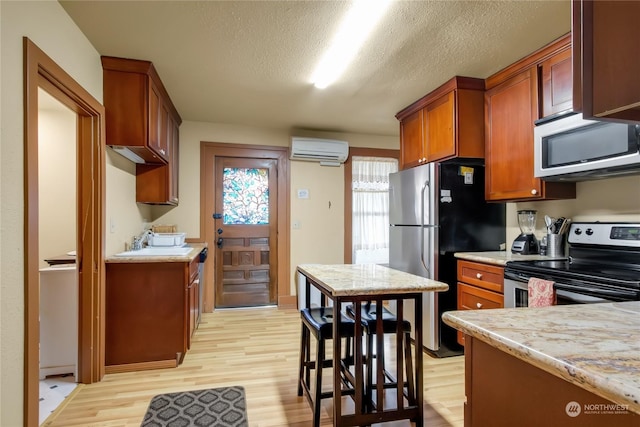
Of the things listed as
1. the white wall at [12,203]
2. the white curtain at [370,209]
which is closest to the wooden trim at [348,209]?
the white curtain at [370,209]

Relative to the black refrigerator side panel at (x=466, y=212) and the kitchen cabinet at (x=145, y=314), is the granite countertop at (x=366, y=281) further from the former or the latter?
the kitchen cabinet at (x=145, y=314)

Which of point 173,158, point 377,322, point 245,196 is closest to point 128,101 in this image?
point 173,158

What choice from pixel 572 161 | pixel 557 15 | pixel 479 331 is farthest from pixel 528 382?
pixel 557 15

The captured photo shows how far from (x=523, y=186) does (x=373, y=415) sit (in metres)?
2.00

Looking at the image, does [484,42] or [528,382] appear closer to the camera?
[528,382]

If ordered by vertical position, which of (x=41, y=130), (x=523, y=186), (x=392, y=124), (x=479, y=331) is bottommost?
(x=479, y=331)

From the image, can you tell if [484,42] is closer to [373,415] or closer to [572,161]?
[572,161]

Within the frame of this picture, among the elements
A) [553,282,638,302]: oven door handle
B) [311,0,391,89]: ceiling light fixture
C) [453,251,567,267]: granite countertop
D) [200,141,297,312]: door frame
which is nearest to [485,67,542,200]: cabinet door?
[453,251,567,267]: granite countertop

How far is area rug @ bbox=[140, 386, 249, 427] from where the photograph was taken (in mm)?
1954

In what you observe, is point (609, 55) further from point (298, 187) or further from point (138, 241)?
point (298, 187)

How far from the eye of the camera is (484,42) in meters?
2.33

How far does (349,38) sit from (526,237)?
2106 millimetres

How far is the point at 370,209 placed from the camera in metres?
5.14

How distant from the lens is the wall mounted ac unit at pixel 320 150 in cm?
440
